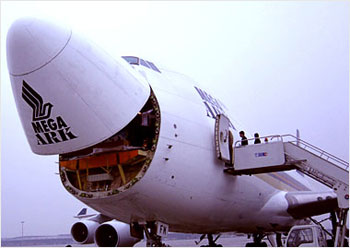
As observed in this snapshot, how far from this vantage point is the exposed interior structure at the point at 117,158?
820 cm

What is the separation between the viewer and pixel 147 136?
883 cm

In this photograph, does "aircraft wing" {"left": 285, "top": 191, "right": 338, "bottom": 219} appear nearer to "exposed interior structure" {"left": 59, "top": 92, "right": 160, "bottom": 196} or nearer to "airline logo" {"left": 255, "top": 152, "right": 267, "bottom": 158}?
"airline logo" {"left": 255, "top": 152, "right": 267, "bottom": 158}

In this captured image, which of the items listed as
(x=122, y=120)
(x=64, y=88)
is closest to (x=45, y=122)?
(x=64, y=88)

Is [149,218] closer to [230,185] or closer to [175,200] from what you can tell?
[175,200]

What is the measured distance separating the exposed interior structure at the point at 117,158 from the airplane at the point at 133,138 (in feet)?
0.07

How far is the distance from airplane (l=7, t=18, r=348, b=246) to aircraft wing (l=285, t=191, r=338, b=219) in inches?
73.6

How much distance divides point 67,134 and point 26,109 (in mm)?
874

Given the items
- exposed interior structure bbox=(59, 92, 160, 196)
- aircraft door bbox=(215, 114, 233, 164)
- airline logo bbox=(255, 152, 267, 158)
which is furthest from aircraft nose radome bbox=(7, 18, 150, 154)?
airline logo bbox=(255, 152, 267, 158)

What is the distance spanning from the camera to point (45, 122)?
734 centimetres

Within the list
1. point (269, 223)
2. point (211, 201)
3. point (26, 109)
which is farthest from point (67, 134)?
point (269, 223)

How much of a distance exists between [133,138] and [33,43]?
2945 millimetres

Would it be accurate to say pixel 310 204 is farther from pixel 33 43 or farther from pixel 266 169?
pixel 33 43

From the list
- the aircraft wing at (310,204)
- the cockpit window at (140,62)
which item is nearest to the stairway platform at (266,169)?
the cockpit window at (140,62)

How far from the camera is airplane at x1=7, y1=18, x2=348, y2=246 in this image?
703 cm
